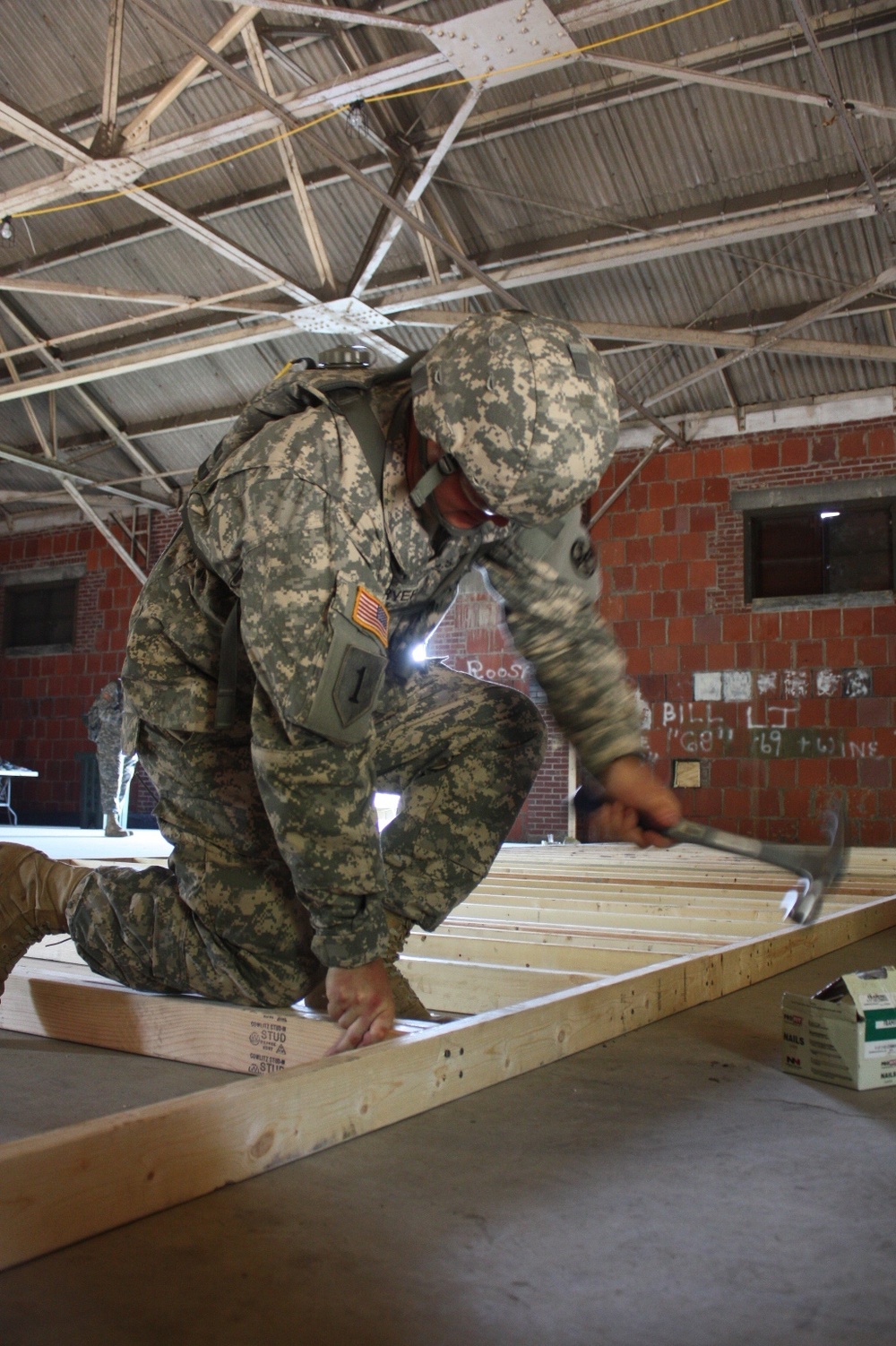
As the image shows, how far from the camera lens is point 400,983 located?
199 cm

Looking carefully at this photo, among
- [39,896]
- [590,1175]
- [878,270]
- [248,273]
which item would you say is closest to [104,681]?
[248,273]

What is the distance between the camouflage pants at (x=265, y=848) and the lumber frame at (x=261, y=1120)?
0.35m

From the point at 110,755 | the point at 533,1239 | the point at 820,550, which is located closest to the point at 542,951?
the point at 533,1239

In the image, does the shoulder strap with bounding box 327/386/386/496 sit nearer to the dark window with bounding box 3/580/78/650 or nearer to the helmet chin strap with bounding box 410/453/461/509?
the helmet chin strap with bounding box 410/453/461/509

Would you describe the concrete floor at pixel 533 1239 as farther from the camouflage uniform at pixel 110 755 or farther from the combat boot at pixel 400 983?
the camouflage uniform at pixel 110 755

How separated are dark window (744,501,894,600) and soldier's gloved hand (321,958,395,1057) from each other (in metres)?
8.74

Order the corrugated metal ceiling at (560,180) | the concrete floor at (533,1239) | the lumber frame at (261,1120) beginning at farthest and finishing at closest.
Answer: the corrugated metal ceiling at (560,180), the lumber frame at (261,1120), the concrete floor at (533,1239)

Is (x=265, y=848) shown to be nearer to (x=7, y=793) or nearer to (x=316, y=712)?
(x=316, y=712)

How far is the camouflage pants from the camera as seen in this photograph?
191 centimetres

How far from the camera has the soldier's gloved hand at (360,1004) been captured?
162 cm

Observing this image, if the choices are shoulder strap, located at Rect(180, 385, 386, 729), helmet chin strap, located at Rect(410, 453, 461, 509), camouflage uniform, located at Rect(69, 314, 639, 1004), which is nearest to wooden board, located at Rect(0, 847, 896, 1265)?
camouflage uniform, located at Rect(69, 314, 639, 1004)

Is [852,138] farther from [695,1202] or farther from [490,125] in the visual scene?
[695,1202]

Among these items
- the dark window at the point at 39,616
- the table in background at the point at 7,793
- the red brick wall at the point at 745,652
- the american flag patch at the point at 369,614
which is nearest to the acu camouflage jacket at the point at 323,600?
the american flag patch at the point at 369,614

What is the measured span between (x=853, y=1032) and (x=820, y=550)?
8725 mm
